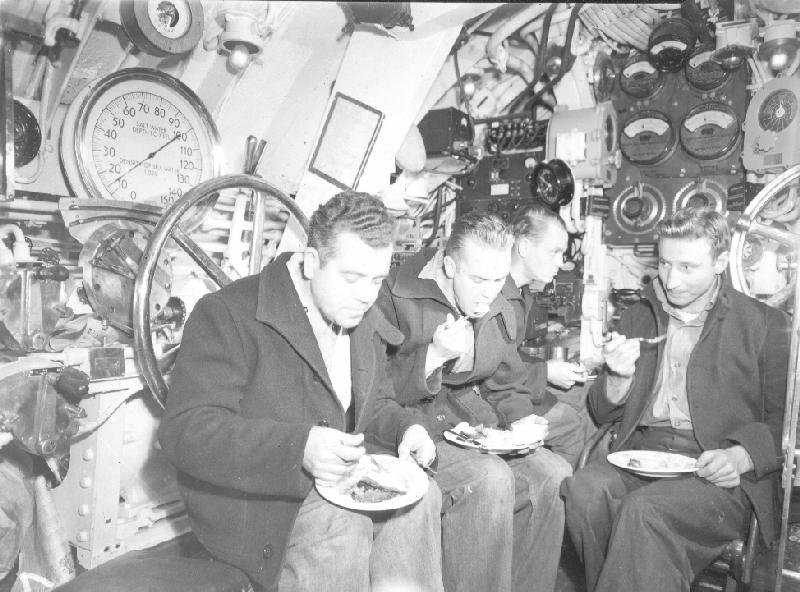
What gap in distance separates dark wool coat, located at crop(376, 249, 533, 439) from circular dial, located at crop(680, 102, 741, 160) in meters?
2.23

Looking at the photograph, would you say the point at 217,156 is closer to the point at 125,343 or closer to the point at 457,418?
the point at 125,343

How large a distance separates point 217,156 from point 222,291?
132cm

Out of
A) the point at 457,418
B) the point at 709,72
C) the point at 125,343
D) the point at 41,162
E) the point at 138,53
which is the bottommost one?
the point at 457,418

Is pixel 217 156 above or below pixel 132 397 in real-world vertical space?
above

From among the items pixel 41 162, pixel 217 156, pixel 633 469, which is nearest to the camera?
pixel 633 469

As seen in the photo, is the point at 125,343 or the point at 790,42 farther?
the point at 790,42

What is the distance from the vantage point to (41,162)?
2459 mm

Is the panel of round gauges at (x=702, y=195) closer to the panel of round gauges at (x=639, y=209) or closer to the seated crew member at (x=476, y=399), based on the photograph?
the panel of round gauges at (x=639, y=209)

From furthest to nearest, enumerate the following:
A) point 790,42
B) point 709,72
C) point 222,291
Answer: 1. point 709,72
2. point 790,42
3. point 222,291

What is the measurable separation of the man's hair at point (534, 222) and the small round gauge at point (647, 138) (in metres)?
1.26

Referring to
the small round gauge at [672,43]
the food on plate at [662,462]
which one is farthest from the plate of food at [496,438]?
the small round gauge at [672,43]

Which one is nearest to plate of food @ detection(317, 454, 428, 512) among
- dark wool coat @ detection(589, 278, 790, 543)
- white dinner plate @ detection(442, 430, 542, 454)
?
white dinner plate @ detection(442, 430, 542, 454)

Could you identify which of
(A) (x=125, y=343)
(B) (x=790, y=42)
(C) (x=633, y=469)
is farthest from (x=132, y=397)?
(B) (x=790, y=42)

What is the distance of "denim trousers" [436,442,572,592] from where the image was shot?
2.23 meters
